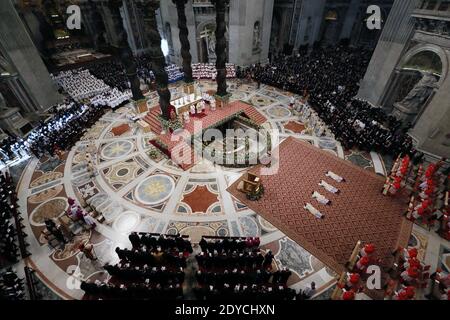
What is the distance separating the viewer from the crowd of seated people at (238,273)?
758 centimetres

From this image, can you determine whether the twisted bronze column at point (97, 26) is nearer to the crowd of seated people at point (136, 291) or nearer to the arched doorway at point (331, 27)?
the arched doorway at point (331, 27)

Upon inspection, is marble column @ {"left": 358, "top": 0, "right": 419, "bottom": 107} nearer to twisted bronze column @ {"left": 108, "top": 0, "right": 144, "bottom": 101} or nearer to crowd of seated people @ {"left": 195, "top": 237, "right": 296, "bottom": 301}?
crowd of seated people @ {"left": 195, "top": 237, "right": 296, "bottom": 301}

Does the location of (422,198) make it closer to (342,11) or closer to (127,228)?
(127,228)

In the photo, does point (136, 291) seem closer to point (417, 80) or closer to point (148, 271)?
point (148, 271)

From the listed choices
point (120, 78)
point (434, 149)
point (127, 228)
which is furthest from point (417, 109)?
point (120, 78)

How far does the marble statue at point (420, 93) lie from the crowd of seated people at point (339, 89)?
52.1 inches

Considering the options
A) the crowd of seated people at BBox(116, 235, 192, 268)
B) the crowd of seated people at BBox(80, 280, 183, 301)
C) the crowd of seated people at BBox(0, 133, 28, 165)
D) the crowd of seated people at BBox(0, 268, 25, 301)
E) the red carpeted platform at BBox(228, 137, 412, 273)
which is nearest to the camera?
the crowd of seated people at BBox(80, 280, 183, 301)

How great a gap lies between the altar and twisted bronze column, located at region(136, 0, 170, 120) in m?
1.99

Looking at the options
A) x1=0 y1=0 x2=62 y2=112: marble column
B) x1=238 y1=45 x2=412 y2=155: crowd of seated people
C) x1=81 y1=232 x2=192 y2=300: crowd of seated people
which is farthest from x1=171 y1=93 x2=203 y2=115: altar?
x1=0 y1=0 x2=62 y2=112: marble column

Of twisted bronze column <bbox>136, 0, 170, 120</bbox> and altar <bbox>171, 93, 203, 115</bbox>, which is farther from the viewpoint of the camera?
altar <bbox>171, 93, 203, 115</bbox>

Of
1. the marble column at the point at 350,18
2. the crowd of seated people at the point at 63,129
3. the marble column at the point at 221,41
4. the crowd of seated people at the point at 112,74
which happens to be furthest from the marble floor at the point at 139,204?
the marble column at the point at 350,18

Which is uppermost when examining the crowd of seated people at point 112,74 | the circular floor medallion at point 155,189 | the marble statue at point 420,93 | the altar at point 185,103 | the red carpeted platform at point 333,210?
the marble statue at point 420,93

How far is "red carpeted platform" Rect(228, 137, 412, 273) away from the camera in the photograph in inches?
383
